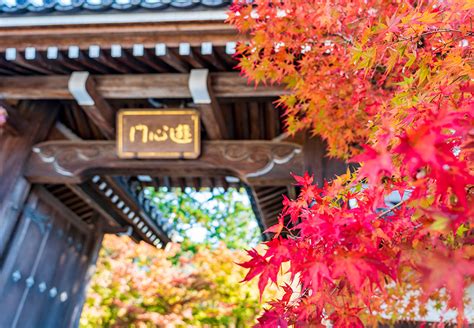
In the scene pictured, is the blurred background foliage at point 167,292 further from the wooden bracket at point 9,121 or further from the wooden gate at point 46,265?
the wooden bracket at point 9,121

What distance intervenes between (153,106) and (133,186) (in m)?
2.60

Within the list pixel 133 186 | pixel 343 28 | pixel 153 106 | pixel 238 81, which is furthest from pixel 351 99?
pixel 133 186

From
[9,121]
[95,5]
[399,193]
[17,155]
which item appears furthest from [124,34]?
[399,193]

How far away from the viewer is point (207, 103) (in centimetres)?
495

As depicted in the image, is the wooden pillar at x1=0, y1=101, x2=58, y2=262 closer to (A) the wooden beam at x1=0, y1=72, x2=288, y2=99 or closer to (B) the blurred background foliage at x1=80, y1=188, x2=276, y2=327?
(A) the wooden beam at x1=0, y1=72, x2=288, y2=99

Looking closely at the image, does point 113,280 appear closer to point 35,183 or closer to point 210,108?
point 35,183

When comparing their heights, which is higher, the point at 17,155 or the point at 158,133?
the point at 158,133

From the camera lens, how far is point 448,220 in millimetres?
993

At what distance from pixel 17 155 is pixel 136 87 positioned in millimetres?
1926

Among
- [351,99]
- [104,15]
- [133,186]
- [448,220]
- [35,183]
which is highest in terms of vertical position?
[133,186]

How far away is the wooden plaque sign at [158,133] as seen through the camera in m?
5.34

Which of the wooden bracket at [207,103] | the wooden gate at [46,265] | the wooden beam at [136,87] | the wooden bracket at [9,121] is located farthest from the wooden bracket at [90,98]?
the wooden gate at [46,265]

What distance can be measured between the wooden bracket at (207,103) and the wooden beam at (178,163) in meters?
0.14

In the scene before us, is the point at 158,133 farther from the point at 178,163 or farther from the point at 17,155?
the point at 17,155
